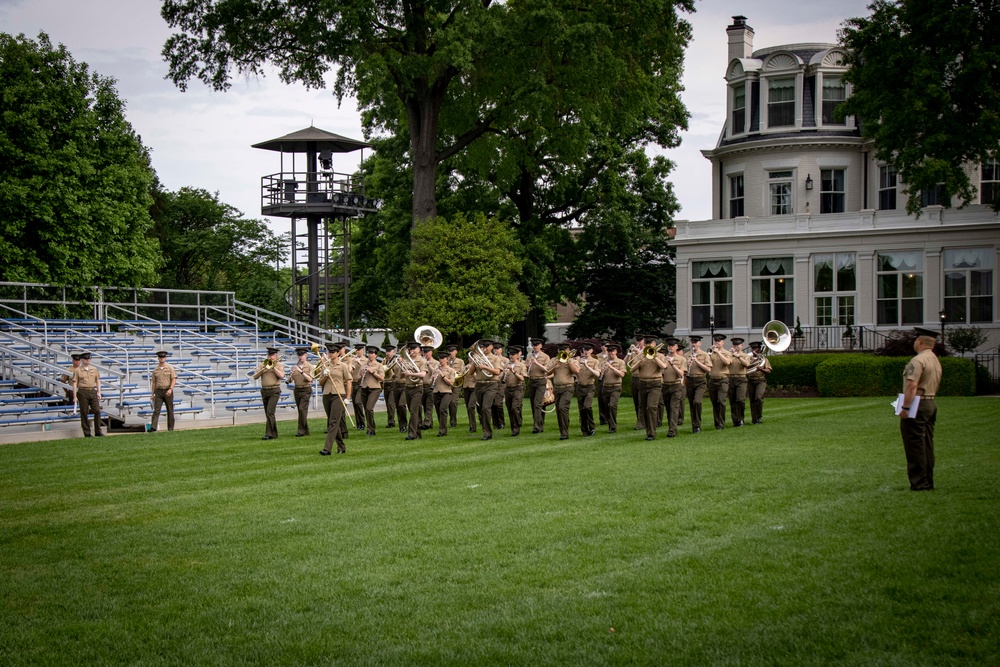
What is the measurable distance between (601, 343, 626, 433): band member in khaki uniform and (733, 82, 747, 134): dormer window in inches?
1004

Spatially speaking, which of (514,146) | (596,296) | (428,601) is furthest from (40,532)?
(596,296)

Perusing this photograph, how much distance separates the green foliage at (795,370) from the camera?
111ft

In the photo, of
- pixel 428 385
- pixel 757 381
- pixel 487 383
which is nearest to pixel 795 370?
pixel 757 381

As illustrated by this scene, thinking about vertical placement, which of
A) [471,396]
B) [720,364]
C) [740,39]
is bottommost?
[471,396]

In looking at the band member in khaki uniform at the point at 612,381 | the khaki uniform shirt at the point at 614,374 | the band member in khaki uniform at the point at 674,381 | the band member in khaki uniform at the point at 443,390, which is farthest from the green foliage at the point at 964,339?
the band member in khaki uniform at the point at 443,390

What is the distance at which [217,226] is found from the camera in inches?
2501

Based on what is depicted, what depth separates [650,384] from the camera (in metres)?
20.9

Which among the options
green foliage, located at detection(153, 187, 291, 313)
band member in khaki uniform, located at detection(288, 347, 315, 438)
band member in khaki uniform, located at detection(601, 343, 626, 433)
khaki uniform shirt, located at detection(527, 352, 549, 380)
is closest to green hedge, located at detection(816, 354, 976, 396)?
band member in khaki uniform, located at detection(601, 343, 626, 433)

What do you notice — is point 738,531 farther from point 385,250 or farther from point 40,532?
point 385,250

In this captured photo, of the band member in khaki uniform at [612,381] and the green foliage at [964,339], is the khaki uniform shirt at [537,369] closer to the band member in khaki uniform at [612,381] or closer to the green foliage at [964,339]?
the band member in khaki uniform at [612,381]

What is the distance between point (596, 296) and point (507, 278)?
11.2 metres

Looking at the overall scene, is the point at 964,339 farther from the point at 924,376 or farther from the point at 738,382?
the point at 924,376

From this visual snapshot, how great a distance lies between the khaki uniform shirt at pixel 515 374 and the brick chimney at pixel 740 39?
91.7 feet

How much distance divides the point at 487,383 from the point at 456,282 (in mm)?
14206
